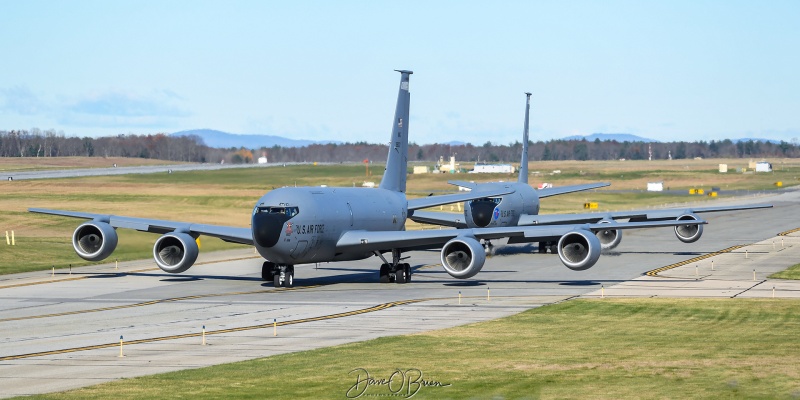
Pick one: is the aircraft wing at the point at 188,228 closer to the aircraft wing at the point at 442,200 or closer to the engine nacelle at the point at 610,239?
the aircraft wing at the point at 442,200

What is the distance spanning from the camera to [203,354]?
3647 cm

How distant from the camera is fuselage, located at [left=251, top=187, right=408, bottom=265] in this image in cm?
5431

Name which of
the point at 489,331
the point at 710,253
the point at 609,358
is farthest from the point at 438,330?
the point at 710,253

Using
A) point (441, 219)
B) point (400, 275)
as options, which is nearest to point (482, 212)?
point (441, 219)

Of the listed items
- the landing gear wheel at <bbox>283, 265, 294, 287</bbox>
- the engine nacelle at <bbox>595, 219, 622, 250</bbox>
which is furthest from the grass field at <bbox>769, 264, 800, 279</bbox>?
the landing gear wheel at <bbox>283, 265, 294, 287</bbox>

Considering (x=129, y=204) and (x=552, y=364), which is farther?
(x=129, y=204)

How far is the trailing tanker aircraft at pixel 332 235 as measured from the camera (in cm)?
5481

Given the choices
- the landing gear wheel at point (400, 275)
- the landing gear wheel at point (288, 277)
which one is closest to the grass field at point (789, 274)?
the landing gear wheel at point (400, 275)

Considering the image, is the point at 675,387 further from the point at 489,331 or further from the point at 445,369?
the point at 489,331

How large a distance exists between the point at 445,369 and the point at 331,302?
1933 centimetres

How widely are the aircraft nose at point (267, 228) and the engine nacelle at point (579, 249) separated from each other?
13.3 m

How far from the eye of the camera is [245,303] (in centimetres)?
5166

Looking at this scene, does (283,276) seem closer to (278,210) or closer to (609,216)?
(278,210)

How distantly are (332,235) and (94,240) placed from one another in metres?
13.4
